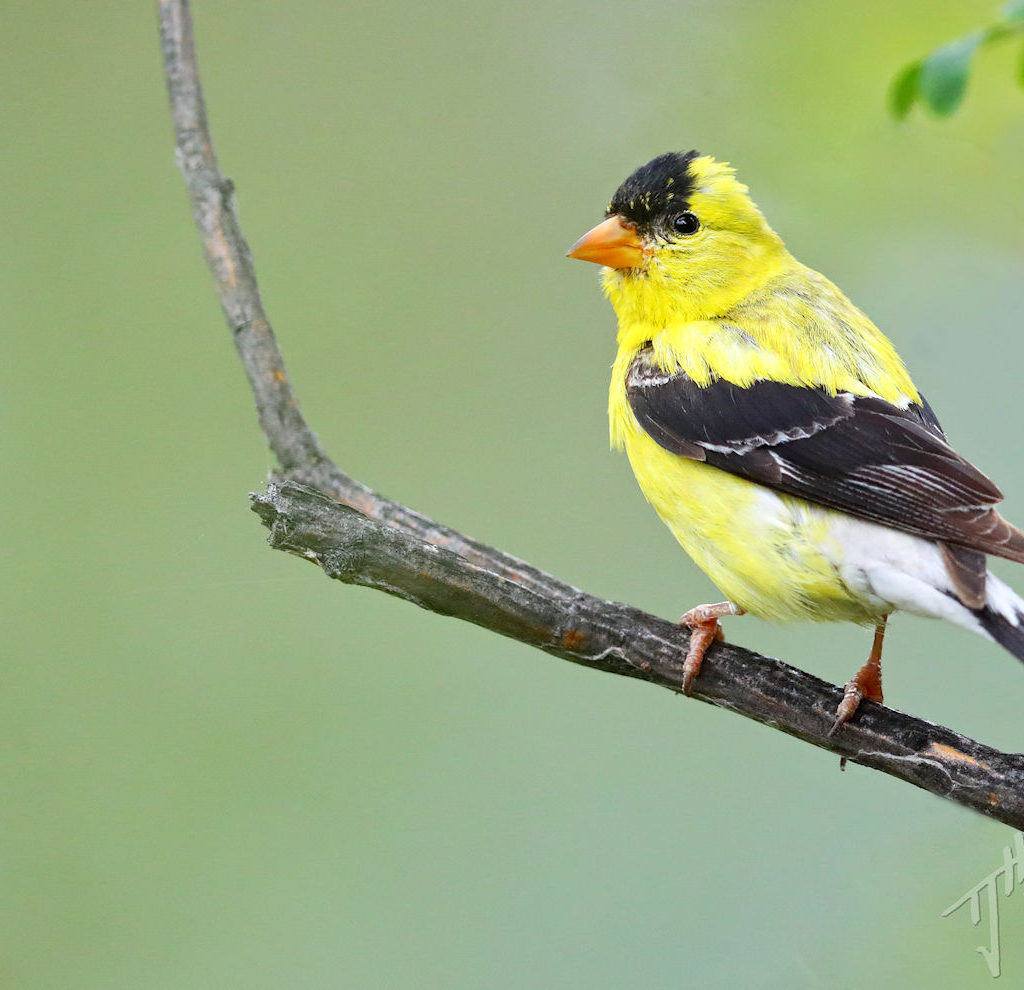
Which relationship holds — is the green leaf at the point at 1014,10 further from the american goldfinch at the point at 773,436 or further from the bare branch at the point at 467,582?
the bare branch at the point at 467,582

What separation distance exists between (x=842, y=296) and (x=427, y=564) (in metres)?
1.57

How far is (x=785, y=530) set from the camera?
229cm

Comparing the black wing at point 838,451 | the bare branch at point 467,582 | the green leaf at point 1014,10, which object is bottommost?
the bare branch at point 467,582

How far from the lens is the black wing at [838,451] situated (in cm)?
217

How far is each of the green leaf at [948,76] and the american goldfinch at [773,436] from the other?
77cm

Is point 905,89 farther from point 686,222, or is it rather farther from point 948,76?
point 686,222

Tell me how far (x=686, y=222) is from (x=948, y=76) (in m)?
1.13

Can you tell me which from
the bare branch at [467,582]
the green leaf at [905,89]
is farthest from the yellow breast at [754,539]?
the green leaf at [905,89]

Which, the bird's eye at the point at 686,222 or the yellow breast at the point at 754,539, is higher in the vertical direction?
the bird's eye at the point at 686,222

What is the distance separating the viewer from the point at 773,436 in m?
2.39

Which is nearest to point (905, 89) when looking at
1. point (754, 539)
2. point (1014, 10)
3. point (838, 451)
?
point (1014, 10)

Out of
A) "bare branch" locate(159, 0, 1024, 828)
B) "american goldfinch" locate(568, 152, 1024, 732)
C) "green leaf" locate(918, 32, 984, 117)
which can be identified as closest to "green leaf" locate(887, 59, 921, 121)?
"green leaf" locate(918, 32, 984, 117)

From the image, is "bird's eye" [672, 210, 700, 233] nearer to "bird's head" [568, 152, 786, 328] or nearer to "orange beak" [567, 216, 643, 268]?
"bird's head" [568, 152, 786, 328]

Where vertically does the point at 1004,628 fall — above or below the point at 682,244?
below
